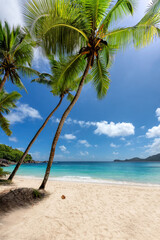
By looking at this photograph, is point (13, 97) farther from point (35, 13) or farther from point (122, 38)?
point (122, 38)

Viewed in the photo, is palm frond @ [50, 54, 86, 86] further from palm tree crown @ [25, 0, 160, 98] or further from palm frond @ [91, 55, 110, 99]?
palm frond @ [91, 55, 110, 99]

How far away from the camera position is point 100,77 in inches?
269

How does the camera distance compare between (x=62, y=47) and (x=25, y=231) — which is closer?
(x=25, y=231)

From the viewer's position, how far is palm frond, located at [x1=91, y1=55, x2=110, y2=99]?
6689mm

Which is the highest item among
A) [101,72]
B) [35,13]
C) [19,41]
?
[19,41]

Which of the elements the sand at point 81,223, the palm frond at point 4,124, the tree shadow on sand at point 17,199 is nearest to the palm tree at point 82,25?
the tree shadow on sand at point 17,199

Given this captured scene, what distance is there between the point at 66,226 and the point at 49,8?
6293 millimetres

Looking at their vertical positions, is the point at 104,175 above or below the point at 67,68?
below

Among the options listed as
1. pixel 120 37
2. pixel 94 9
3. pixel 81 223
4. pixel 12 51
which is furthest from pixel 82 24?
pixel 81 223

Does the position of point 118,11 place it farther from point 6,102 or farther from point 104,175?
point 104,175

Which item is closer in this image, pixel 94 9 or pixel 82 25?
pixel 94 9

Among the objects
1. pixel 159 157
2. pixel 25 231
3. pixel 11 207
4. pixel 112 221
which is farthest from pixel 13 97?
pixel 159 157

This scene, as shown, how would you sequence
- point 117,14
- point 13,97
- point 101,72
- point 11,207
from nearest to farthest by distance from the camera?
point 11,207 → point 117,14 → point 101,72 → point 13,97

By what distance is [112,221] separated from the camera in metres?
3.20
